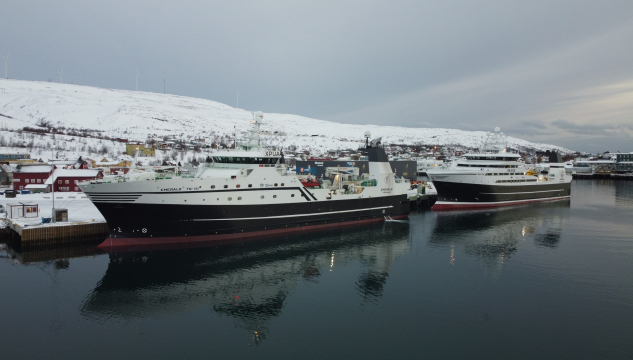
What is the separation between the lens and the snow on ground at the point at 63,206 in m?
23.9

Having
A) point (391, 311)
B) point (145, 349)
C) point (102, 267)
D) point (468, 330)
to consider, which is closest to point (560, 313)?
point (468, 330)

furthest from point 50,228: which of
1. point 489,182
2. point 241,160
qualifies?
point 489,182

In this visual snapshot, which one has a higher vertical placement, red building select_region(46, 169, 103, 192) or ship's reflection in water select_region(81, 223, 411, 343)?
red building select_region(46, 169, 103, 192)

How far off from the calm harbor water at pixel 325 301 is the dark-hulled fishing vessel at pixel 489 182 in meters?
14.9

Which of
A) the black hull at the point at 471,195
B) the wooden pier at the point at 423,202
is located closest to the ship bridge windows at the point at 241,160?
the wooden pier at the point at 423,202

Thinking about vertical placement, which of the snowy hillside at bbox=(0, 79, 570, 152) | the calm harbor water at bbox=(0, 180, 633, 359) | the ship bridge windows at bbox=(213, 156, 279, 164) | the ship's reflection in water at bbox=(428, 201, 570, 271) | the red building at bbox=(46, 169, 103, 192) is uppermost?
the snowy hillside at bbox=(0, 79, 570, 152)

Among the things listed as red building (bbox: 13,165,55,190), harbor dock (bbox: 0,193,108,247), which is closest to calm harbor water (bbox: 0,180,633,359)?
harbor dock (bbox: 0,193,108,247)

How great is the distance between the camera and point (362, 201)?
29.7 meters

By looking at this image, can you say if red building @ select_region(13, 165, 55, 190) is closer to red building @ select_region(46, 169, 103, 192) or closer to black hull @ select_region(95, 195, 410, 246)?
red building @ select_region(46, 169, 103, 192)

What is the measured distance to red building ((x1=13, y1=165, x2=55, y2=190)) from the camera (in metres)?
38.7

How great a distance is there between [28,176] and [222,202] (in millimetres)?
32393

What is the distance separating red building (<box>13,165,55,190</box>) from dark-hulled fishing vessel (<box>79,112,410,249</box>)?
2673cm

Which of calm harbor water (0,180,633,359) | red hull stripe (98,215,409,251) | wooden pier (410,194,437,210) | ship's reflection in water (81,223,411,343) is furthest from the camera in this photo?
wooden pier (410,194,437,210)

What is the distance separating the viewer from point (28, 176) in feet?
128
